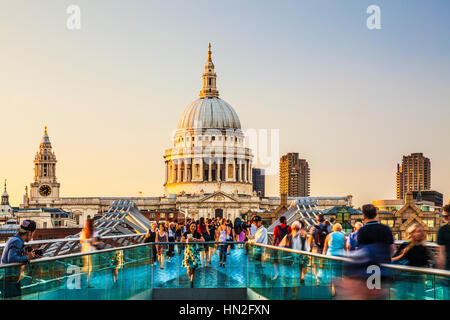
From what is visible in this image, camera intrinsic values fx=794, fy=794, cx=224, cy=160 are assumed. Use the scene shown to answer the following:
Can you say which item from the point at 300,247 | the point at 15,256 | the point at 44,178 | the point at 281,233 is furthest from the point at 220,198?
the point at 15,256

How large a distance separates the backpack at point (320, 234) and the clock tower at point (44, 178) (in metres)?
169

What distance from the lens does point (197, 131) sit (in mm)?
191000

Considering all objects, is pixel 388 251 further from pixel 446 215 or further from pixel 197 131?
pixel 197 131

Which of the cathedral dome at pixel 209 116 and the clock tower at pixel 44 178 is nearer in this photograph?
the clock tower at pixel 44 178

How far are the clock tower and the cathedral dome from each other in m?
32.5

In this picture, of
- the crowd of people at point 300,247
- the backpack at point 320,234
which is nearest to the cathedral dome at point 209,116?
the crowd of people at point 300,247

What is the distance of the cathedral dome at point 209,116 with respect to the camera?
192125 mm

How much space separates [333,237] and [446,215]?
10.6 ft

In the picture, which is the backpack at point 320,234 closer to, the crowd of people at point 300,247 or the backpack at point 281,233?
the crowd of people at point 300,247

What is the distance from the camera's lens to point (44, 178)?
191625 millimetres

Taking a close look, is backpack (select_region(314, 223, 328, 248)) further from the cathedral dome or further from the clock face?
the clock face
